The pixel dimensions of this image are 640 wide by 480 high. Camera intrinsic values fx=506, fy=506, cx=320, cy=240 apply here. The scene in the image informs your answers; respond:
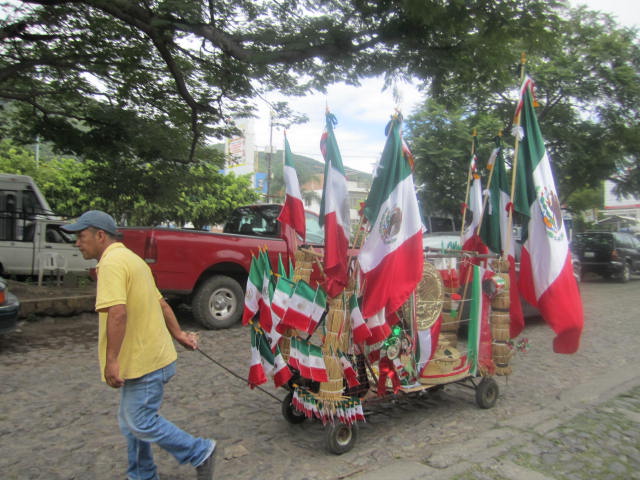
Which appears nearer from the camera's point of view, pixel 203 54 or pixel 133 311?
pixel 133 311

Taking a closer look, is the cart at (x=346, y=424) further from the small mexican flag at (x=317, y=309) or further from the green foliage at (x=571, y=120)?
the green foliage at (x=571, y=120)

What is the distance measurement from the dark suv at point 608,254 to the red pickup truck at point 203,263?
13.9m

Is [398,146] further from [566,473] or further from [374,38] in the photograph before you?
[374,38]

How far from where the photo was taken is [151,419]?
2977mm

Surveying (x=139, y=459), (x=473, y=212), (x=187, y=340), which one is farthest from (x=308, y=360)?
(x=473, y=212)

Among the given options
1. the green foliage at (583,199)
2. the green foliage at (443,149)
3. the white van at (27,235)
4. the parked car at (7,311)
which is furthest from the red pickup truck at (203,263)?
the green foliage at (583,199)

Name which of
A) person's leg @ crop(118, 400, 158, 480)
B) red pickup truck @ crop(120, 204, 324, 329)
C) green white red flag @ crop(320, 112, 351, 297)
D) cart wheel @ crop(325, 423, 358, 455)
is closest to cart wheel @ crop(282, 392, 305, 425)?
cart wheel @ crop(325, 423, 358, 455)

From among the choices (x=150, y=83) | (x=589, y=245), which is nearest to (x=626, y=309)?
(x=589, y=245)

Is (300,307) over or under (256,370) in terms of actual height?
over

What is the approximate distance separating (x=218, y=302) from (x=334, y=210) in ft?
15.4

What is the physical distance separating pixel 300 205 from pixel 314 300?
1002mm

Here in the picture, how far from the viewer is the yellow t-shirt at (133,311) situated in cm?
285

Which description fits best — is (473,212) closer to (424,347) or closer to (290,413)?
(424,347)

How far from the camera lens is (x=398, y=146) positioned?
382 cm
